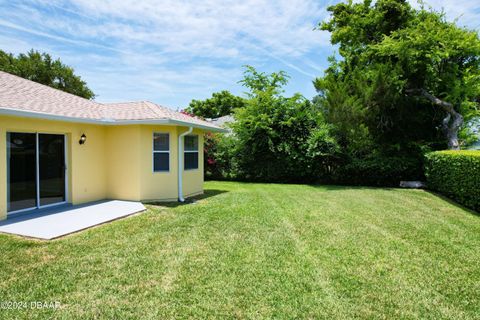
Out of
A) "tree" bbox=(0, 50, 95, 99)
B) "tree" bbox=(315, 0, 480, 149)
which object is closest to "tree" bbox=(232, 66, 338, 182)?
"tree" bbox=(315, 0, 480, 149)

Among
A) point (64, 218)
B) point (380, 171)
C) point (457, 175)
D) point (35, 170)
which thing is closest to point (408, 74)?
point (380, 171)

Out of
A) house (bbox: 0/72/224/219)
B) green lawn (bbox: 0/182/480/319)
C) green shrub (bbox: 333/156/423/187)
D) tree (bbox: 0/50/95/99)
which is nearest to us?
green lawn (bbox: 0/182/480/319)

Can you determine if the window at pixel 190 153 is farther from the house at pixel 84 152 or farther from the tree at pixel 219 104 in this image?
the tree at pixel 219 104

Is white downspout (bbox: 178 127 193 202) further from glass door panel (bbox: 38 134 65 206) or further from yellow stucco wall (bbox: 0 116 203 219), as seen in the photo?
glass door panel (bbox: 38 134 65 206)

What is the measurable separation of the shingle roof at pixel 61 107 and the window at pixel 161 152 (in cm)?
71

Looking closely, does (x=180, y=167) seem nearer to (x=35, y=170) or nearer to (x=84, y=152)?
(x=84, y=152)

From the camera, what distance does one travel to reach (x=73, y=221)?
6.66m

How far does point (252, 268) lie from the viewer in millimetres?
4305

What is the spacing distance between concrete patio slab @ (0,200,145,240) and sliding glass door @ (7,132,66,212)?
0.37 m

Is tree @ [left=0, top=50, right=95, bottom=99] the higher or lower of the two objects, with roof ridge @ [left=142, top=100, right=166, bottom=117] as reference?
higher

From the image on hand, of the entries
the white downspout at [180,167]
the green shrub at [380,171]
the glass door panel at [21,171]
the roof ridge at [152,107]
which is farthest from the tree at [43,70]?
the green shrub at [380,171]

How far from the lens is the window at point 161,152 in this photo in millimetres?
9281

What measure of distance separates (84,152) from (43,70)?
76.2 feet

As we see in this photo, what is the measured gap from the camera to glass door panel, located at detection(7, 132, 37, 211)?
6914mm
